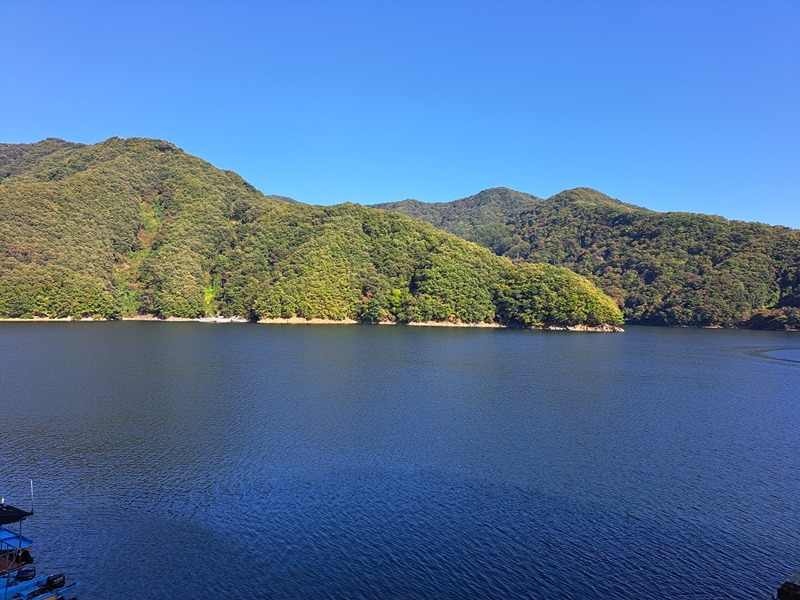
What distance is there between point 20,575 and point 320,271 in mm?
147633

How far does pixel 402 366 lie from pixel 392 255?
10910 cm

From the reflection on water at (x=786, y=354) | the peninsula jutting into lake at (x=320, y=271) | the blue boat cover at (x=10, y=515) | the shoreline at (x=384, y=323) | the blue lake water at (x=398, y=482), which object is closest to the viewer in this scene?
the blue boat cover at (x=10, y=515)

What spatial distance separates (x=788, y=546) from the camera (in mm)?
22609

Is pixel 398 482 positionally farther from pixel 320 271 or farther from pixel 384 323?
pixel 320 271

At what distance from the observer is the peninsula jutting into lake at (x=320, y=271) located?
5812 inches

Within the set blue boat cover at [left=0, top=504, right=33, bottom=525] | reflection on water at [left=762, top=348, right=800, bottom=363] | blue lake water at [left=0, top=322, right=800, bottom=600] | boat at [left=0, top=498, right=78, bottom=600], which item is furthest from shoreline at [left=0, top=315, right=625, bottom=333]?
blue boat cover at [left=0, top=504, right=33, bottom=525]

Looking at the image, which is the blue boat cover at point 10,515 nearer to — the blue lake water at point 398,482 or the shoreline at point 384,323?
the blue lake water at point 398,482

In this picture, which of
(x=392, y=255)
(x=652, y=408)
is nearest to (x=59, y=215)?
(x=392, y=255)

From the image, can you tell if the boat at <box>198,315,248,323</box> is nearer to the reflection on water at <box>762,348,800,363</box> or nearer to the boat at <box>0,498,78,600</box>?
the reflection on water at <box>762,348,800,363</box>

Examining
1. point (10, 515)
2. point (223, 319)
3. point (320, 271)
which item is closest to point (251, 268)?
point (223, 319)

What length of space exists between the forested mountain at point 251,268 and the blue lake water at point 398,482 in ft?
290

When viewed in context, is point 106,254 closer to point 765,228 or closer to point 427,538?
point 427,538

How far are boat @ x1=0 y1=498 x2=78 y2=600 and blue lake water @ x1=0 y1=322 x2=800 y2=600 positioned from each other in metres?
1.07

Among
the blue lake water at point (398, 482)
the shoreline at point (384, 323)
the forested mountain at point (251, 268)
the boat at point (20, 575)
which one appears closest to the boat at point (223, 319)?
the shoreline at point (384, 323)
